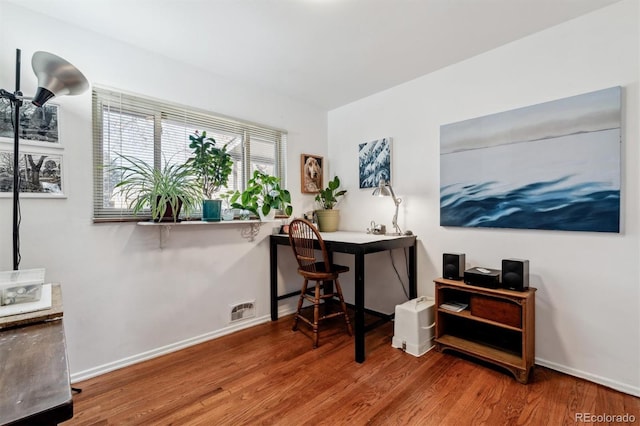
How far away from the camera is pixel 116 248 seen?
2.05m

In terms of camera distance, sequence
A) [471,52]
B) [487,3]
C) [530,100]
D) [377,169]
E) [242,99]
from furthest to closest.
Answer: [377,169] → [242,99] → [471,52] → [530,100] → [487,3]

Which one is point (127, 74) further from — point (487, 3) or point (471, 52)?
point (471, 52)

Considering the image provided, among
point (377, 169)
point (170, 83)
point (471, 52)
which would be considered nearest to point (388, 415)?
point (377, 169)

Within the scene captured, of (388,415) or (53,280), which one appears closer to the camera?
(388,415)

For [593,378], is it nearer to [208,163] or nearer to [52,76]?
[208,163]

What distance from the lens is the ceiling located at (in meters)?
1.74

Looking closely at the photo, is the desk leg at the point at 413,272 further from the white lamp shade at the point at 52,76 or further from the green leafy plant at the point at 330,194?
the white lamp shade at the point at 52,76

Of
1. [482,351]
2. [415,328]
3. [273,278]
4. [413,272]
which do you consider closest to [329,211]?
[273,278]

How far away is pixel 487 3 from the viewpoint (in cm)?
173

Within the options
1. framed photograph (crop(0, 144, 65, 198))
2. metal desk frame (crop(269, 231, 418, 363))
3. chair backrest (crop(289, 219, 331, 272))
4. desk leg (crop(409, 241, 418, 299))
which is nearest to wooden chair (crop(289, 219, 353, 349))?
chair backrest (crop(289, 219, 331, 272))

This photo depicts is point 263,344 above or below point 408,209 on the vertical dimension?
below

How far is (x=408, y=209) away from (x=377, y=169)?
0.53 m

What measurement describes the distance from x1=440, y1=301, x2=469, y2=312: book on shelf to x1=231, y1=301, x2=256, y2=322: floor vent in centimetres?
166

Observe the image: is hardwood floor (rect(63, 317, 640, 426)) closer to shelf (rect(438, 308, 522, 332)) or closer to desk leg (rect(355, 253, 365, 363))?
desk leg (rect(355, 253, 365, 363))
